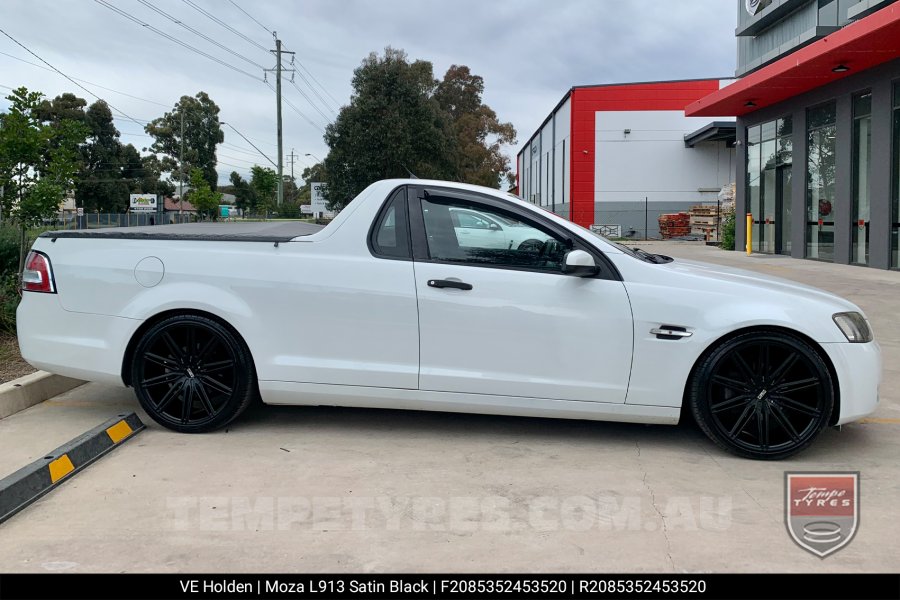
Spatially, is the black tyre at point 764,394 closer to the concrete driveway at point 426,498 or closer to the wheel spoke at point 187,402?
the concrete driveway at point 426,498

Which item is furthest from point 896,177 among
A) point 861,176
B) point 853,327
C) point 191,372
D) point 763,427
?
point 191,372

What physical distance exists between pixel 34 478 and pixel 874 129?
716 inches

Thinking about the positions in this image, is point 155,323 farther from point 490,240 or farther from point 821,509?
point 821,509

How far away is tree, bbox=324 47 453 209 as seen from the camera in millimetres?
48500

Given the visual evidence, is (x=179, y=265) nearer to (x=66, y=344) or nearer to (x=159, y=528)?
(x=66, y=344)

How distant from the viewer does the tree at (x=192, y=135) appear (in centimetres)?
8344

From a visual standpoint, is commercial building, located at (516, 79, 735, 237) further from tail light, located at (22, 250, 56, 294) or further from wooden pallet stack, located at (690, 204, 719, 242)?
tail light, located at (22, 250, 56, 294)

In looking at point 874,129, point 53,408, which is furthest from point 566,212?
point 53,408

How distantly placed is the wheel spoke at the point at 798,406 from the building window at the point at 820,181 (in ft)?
56.3

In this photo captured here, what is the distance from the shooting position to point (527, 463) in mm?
4551

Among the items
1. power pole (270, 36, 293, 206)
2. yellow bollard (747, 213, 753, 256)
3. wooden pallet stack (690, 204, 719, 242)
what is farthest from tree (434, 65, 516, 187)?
yellow bollard (747, 213, 753, 256)

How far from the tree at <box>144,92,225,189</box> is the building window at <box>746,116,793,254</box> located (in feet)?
222

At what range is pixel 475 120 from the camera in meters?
76.3
